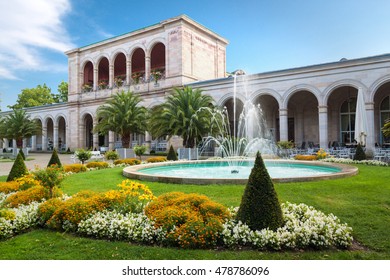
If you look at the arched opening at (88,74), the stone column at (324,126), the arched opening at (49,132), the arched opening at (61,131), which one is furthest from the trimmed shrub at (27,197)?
the arched opening at (49,132)

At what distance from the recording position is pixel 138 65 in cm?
3862

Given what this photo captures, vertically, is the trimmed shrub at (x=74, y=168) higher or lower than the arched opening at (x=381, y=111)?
lower

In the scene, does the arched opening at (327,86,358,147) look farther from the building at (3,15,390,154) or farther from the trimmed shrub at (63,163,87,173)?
the trimmed shrub at (63,163,87,173)

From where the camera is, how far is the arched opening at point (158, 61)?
30.9 meters

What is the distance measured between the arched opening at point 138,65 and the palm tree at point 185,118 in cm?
1144

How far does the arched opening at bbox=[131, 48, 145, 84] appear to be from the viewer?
32.5m

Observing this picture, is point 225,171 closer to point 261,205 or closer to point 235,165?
point 235,165

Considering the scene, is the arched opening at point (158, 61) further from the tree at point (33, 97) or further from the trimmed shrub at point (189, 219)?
the tree at point (33, 97)

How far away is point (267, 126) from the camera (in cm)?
2780

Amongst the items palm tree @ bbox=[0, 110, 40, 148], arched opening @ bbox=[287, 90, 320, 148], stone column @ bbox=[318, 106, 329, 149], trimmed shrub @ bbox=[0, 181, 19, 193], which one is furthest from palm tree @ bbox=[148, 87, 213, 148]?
palm tree @ bbox=[0, 110, 40, 148]

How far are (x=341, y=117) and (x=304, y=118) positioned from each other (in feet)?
10.0

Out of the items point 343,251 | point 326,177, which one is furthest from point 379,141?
point 343,251

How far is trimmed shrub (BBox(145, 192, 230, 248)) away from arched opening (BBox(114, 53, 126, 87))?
30411 mm

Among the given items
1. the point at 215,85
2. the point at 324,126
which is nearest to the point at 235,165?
the point at 324,126
